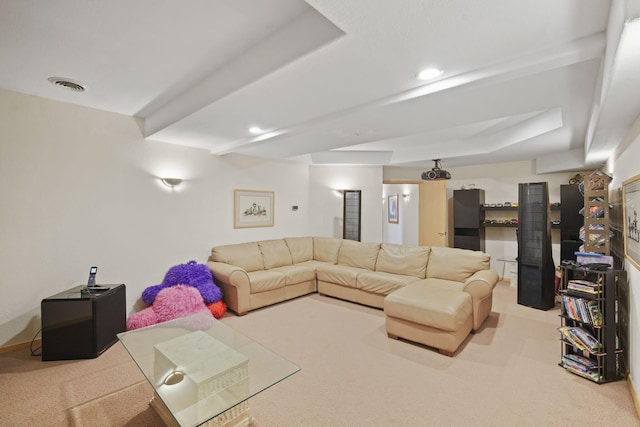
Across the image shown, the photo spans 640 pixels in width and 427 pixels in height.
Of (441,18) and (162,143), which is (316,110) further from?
(162,143)

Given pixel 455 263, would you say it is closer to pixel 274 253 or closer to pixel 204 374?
pixel 274 253

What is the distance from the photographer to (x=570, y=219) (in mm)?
4527

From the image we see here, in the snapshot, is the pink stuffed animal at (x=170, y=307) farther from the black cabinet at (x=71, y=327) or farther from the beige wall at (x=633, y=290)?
the beige wall at (x=633, y=290)

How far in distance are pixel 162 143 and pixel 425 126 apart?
3.44 m

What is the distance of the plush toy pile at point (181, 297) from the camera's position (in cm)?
344

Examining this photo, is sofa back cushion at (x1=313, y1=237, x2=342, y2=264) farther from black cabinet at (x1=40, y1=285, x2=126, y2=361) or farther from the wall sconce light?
black cabinet at (x1=40, y1=285, x2=126, y2=361)

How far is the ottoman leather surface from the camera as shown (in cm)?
279

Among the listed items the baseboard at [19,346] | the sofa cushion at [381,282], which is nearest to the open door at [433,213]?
the sofa cushion at [381,282]

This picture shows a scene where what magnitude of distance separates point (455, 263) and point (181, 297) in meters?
3.59

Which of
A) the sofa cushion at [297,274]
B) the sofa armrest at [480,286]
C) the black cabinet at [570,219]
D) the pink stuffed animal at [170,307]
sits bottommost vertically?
the pink stuffed animal at [170,307]

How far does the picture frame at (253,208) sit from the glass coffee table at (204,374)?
2822 millimetres

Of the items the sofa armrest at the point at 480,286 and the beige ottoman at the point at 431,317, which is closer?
the beige ottoman at the point at 431,317

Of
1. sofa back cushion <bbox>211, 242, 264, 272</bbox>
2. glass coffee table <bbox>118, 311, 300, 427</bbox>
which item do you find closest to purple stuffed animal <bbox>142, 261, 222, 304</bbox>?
sofa back cushion <bbox>211, 242, 264, 272</bbox>

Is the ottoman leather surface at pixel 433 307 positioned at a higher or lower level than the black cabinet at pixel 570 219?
lower
